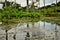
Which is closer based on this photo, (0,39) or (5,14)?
(0,39)

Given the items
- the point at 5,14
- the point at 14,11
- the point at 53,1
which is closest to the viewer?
the point at 5,14

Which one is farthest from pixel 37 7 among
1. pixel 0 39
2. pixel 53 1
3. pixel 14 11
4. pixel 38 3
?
pixel 0 39

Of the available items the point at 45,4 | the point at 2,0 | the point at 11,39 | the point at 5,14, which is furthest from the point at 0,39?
the point at 45,4

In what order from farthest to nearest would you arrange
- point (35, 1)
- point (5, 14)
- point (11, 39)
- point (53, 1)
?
point (53, 1)
point (35, 1)
point (5, 14)
point (11, 39)

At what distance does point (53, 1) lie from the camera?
1069 inches

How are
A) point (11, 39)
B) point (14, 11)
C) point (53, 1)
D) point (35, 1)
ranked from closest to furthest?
1. point (11, 39)
2. point (14, 11)
3. point (35, 1)
4. point (53, 1)

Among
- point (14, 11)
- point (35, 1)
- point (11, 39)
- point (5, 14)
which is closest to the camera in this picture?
point (11, 39)

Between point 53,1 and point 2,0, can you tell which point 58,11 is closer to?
point 53,1

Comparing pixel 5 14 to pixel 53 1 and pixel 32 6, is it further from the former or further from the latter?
pixel 53 1

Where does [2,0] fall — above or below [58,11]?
above

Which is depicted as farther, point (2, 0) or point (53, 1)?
point (53, 1)

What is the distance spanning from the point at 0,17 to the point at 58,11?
10655mm

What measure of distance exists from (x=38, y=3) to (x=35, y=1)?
2.24 feet

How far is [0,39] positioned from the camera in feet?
20.8
